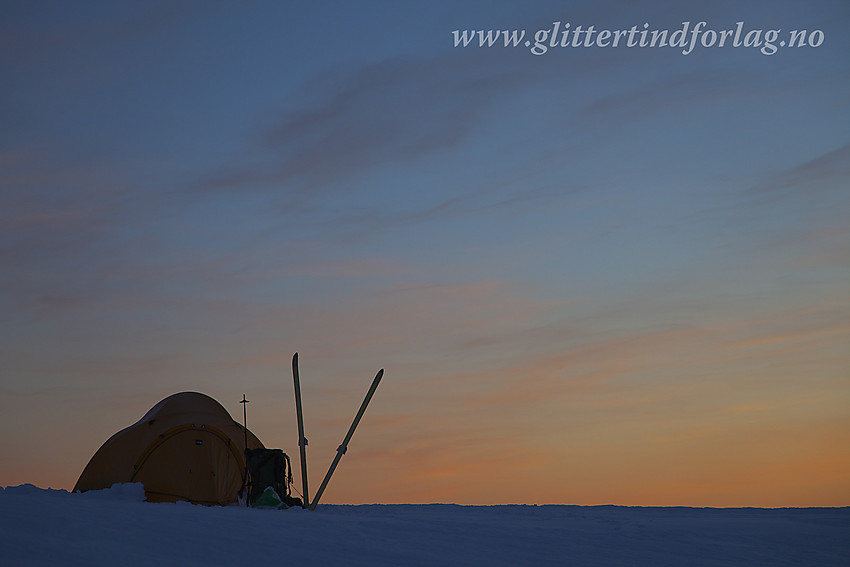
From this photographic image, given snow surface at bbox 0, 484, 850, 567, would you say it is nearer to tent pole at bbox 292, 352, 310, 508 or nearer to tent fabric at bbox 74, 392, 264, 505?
tent fabric at bbox 74, 392, 264, 505

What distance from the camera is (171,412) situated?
74.2ft

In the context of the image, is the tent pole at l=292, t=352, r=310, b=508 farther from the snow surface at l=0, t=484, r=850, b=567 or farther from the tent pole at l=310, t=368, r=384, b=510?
the snow surface at l=0, t=484, r=850, b=567

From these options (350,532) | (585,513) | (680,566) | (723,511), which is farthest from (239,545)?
(723,511)

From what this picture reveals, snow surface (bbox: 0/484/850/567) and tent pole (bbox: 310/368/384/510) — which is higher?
tent pole (bbox: 310/368/384/510)

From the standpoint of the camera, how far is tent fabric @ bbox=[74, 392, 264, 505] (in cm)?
2147

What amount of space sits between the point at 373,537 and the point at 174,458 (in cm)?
855

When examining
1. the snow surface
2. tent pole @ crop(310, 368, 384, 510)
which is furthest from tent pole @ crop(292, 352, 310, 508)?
the snow surface

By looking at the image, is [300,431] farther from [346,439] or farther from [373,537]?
[373,537]

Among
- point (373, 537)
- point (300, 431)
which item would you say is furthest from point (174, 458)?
point (373, 537)

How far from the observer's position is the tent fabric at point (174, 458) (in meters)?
21.5

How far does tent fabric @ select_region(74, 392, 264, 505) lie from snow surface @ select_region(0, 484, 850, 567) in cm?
89

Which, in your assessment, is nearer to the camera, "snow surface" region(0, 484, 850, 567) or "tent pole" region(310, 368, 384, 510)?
"snow surface" region(0, 484, 850, 567)

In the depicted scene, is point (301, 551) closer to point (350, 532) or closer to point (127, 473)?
point (350, 532)

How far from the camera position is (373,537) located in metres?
15.2
